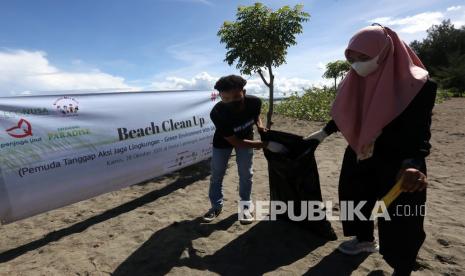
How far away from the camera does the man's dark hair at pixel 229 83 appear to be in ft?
10.3

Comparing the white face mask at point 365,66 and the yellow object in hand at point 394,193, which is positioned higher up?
the white face mask at point 365,66

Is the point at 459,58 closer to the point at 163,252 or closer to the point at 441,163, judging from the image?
the point at 441,163

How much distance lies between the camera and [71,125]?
151 inches

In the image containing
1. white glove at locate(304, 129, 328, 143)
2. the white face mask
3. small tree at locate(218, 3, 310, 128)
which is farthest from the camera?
small tree at locate(218, 3, 310, 128)

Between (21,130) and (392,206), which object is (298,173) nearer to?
(392,206)

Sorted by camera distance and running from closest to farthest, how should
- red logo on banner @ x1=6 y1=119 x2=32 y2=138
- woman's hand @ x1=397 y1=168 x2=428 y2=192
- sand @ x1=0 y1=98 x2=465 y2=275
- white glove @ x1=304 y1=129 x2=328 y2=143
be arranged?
woman's hand @ x1=397 y1=168 x2=428 y2=192 < sand @ x1=0 y1=98 x2=465 y2=275 < white glove @ x1=304 y1=129 x2=328 y2=143 < red logo on banner @ x1=6 y1=119 x2=32 y2=138

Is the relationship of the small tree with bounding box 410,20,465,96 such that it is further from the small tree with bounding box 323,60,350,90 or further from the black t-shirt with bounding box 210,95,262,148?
the black t-shirt with bounding box 210,95,262,148

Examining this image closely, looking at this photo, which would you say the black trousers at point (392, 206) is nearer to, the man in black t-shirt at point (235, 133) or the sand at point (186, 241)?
the sand at point (186, 241)

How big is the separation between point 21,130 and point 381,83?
3288mm

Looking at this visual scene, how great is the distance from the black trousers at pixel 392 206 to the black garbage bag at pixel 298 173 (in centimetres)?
46

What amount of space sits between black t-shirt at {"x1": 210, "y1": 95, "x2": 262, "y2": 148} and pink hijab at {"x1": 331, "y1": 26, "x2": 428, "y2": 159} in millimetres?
1180

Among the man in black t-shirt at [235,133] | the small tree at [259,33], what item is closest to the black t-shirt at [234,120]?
the man in black t-shirt at [235,133]

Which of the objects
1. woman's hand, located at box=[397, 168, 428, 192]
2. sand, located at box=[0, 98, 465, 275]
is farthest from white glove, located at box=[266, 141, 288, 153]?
woman's hand, located at box=[397, 168, 428, 192]
